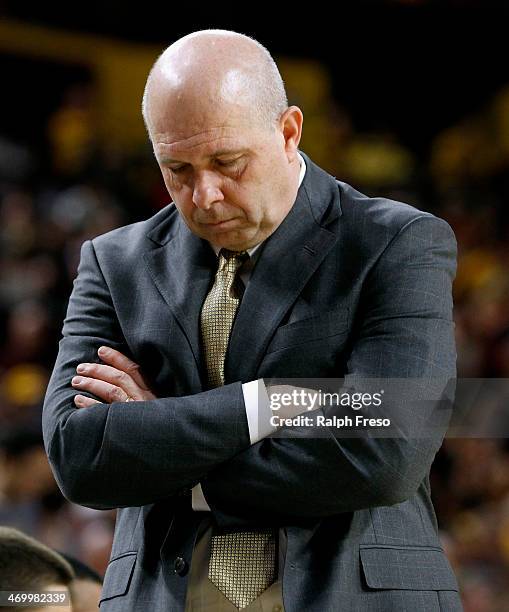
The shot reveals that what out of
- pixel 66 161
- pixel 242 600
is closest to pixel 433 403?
pixel 242 600

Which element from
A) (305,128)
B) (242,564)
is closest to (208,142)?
(242,564)

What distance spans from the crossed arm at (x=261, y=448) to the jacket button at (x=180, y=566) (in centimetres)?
10

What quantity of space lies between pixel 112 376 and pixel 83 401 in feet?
0.22

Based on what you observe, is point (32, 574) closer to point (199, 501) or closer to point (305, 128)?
point (199, 501)

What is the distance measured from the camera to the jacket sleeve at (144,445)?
1.80m

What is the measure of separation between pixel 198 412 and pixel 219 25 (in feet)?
23.6

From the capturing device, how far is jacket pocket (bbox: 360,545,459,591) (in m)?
1.81

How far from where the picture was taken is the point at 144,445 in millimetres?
1818

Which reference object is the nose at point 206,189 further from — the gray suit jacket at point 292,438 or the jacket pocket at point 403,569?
the jacket pocket at point 403,569

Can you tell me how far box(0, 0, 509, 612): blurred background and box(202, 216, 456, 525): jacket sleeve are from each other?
3.78 meters

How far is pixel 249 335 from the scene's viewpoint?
191cm

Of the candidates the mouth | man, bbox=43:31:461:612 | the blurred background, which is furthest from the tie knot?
the blurred background

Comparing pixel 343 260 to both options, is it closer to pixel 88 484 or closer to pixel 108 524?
pixel 88 484

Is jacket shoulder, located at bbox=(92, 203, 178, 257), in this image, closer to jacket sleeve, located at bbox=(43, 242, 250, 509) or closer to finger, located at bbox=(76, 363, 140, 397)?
finger, located at bbox=(76, 363, 140, 397)
